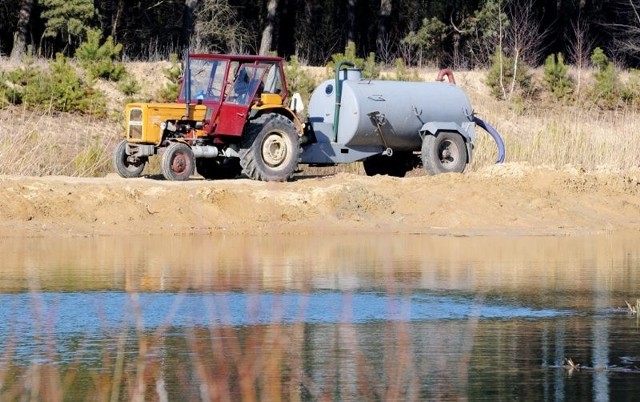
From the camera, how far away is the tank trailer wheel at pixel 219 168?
26.3 m

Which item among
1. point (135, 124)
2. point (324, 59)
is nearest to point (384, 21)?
point (324, 59)

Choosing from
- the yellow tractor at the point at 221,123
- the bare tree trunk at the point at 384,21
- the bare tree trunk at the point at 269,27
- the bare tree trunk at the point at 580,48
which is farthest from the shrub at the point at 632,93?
the yellow tractor at the point at 221,123

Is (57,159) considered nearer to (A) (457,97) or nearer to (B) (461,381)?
(A) (457,97)

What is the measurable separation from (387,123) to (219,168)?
3325 millimetres

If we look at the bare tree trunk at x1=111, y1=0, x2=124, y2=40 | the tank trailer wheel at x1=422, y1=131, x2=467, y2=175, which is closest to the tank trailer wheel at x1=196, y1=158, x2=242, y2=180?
the tank trailer wheel at x1=422, y1=131, x2=467, y2=175

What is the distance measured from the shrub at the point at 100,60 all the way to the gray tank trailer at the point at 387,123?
32.6 feet

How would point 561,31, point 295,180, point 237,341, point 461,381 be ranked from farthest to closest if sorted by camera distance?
point 561,31
point 295,180
point 237,341
point 461,381

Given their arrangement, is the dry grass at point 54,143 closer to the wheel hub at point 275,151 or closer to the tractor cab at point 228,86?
the tractor cab at point 228,86

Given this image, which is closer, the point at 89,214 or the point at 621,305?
the point at 621,305

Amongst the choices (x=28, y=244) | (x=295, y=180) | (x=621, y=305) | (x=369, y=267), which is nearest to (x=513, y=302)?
(x=621, y=305)

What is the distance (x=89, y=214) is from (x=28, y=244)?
2.46 meters

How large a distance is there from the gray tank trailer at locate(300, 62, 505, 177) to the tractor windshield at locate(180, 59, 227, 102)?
2.26 m

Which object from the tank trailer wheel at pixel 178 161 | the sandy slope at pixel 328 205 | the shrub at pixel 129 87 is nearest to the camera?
the sandy slope at pixel 328 205

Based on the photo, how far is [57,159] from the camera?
2595cm
